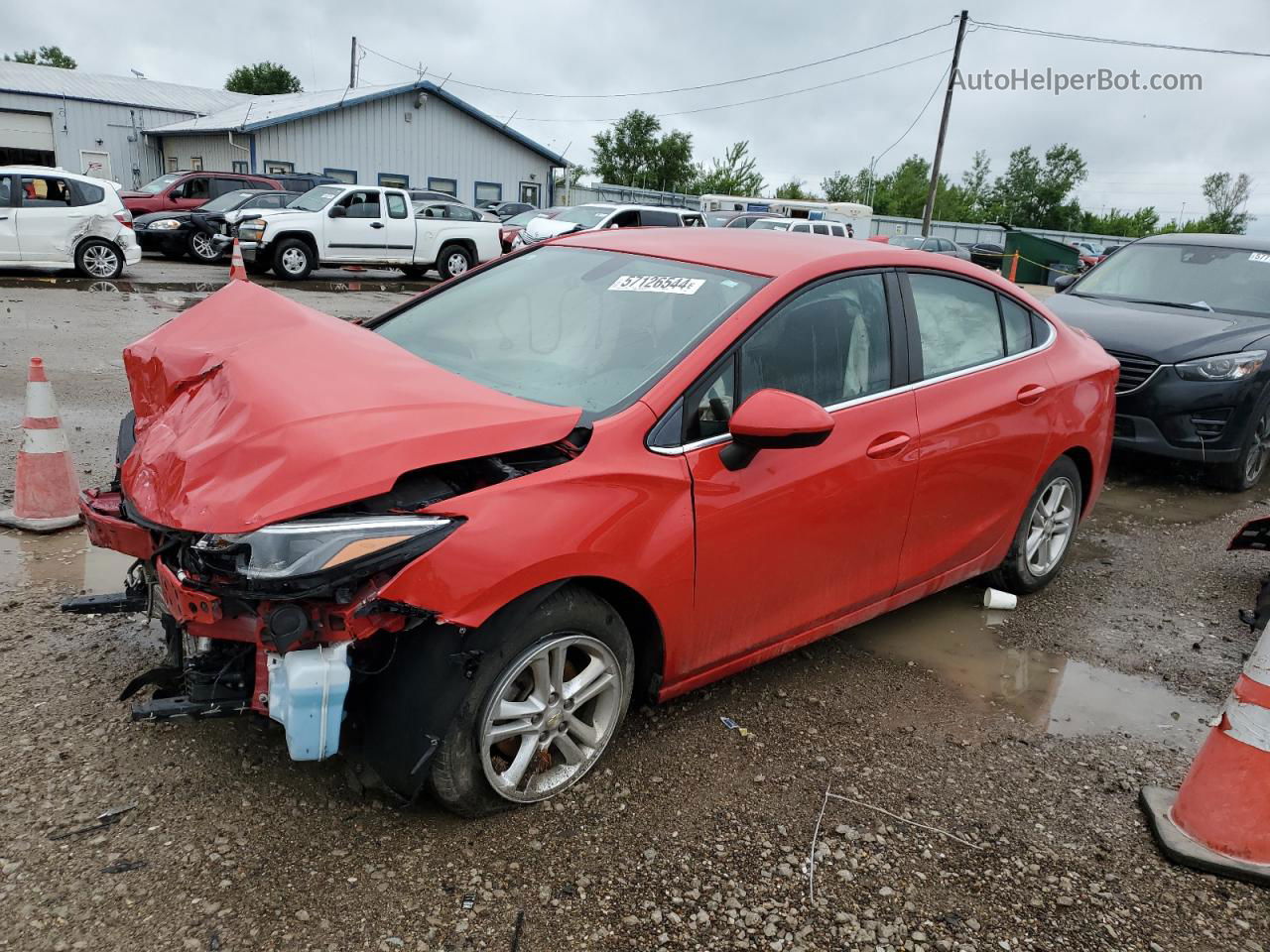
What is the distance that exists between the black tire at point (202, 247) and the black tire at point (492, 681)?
62.4 ft

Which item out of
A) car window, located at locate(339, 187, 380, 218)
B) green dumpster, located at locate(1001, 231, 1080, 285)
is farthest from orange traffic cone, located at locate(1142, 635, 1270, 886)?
green dumpster, located at locate(1001, 231, 1080, 285)

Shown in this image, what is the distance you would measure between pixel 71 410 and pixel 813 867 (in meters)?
6.48

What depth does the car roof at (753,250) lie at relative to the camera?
3.37 metres

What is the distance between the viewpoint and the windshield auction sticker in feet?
10.8

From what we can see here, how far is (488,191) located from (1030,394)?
109 feet

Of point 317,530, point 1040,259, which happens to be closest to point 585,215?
point 317,530

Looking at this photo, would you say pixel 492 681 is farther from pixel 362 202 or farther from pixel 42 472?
pixel 362 202

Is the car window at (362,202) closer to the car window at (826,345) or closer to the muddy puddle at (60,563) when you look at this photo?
the muddy puddle at (60,563)

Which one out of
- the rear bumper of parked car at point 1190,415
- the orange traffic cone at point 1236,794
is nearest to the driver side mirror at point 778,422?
the orange traffic cone at point 1236,794

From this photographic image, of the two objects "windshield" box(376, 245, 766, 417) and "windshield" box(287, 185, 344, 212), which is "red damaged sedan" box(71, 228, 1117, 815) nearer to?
"windshield" box(376, 245, 766, 417)

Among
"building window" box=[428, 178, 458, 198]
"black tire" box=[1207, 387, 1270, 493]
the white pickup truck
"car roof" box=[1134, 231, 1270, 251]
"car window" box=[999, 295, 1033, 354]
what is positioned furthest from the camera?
"building window" box=[428, 178, 458, 198]

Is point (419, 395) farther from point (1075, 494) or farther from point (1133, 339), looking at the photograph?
point (1133, 339)

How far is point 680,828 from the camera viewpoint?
8.93 ft

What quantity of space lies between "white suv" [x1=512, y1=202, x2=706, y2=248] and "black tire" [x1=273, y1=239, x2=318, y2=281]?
399 cm
